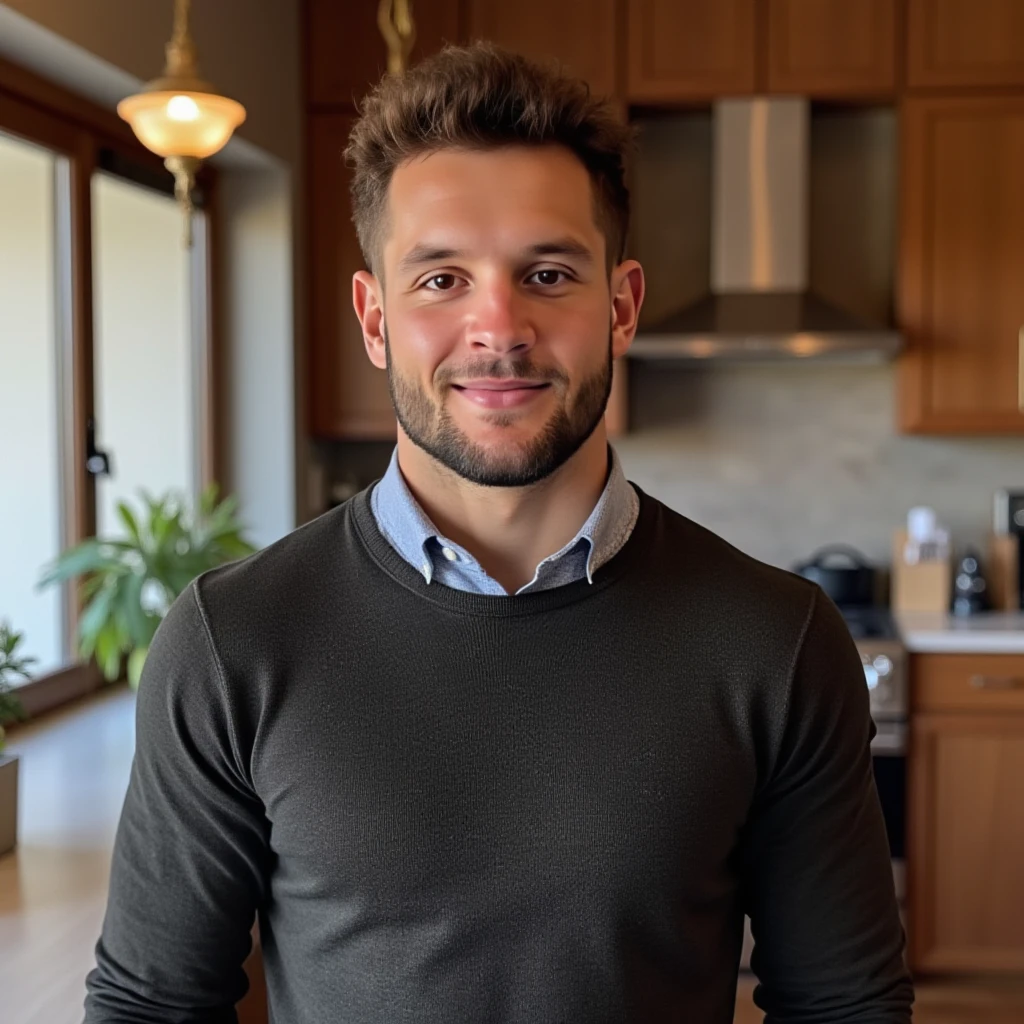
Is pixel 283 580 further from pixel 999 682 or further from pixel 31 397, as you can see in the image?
pixel 999 682

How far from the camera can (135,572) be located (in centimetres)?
226

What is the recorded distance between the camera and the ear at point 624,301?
1251 millimetres

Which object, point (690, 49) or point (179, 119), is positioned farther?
point (690, 49)

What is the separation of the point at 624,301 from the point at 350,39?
2.39 m

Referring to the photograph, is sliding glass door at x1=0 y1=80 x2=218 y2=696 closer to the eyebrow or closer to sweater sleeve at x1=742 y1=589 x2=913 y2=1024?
the eyebrow

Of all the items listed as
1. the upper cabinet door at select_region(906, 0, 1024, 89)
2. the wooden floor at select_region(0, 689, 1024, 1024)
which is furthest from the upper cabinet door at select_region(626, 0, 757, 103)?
the wooden floor at select_region(0, 689, 1024, 1024)

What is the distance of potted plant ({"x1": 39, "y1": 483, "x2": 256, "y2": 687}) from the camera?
7.18 ft

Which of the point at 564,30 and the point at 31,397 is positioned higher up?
the point at 564,30

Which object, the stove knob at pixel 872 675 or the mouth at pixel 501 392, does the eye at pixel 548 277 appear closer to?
the mouth at pixel 501 392

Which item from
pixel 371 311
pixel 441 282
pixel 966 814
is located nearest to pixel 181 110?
pixel 371 311

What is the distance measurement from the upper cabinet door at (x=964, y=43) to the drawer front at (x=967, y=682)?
4.67 ft

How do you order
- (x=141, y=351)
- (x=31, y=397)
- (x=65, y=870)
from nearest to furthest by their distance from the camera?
1. (x=65, y=870)
2. (x=31, y=397)
3. (x=141, y=351)

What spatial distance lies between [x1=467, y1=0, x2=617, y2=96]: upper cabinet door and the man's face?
7.56 ft

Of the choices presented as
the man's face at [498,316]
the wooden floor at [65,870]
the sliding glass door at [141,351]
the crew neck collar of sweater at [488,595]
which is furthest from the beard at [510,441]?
the sliding glass door at [141,351]
